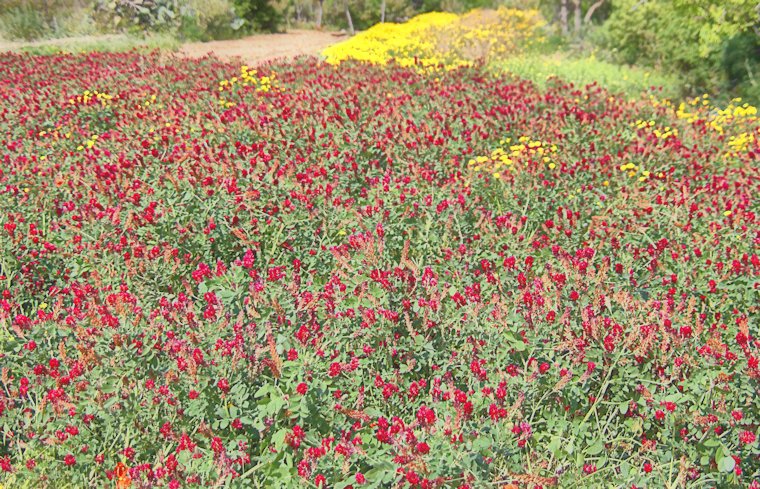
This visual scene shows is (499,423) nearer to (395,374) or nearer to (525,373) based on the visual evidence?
(525,373)

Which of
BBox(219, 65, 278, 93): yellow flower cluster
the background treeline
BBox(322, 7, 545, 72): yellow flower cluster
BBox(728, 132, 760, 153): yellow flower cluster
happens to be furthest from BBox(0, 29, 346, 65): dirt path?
BBox(728, 132, 760, 153): yellow flower cluster

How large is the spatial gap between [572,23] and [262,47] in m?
14.1

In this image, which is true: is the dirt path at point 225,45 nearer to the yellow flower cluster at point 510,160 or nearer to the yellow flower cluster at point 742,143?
the yellow flower cluster at point 510,160

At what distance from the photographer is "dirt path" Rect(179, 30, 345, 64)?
17.6 meters

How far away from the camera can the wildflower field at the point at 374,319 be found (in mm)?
2762

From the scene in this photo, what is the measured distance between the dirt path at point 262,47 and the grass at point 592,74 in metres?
6.54

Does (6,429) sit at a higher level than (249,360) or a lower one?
lower

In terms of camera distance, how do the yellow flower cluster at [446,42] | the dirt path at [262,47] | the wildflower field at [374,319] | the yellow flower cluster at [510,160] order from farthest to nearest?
the dirt path at [262,47] → the yellow flower cluster at [446,42] → the yellow flower cluster at [510,160] → the wildflower field at [374,319]

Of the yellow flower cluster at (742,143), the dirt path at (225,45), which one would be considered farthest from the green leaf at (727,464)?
the dirt path at (225,45)

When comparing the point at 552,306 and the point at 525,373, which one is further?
the point at 552,306

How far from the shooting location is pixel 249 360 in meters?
3.02

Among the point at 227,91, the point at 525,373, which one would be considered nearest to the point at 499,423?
the point at 525,373

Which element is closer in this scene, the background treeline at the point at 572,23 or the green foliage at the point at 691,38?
the green foliage at the point at 691,38

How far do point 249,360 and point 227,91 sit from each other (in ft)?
23.2
